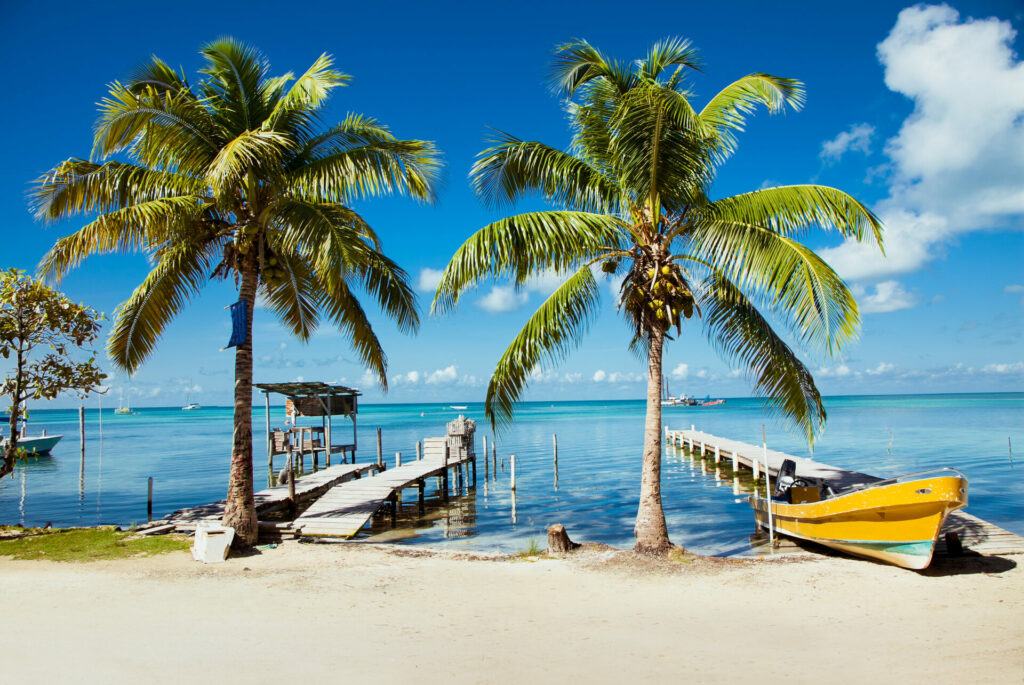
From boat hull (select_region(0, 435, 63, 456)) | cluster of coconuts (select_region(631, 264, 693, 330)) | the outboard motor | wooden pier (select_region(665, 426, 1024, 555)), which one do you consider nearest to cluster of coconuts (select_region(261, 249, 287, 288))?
cluster of coconuts (select_region(631, 264, 693, 330))

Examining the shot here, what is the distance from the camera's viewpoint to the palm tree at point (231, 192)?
35.2ft

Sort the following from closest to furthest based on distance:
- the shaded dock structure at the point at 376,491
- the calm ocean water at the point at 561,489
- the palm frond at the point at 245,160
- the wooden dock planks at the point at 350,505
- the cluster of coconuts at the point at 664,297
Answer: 1. the palm frond at the point at 245,160
2. the cluster of coconuts at the point at 664,297
3. the wooden dock planks at the point at 350,505
4. the shaded dock structure at the point at 376,491
5. the calm ocean water at the point at 561,489

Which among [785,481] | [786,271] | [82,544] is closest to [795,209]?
[786,271]

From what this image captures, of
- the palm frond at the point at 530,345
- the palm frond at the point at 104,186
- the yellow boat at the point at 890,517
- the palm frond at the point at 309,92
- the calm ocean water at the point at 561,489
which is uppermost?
the palm frond at the point at 309,92

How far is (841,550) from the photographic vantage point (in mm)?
11695

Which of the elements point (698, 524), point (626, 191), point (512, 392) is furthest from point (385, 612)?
point (698, 524)

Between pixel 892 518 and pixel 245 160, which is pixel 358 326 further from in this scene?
pixel 892 518

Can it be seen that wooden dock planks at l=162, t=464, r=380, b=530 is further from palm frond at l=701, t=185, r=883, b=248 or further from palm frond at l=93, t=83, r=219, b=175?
palm frond at l=701, t=185, r=883, b=248

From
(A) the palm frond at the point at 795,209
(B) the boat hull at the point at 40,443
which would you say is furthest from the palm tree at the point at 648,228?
(B) the boat hull at the point at 40,443

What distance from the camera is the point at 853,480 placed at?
17.3 meters

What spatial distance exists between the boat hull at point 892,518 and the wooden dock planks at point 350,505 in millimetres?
9266

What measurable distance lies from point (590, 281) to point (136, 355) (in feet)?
29.3

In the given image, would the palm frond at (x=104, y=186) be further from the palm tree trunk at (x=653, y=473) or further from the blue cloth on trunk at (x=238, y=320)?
the palm tree trunk at (x=653, y=473)

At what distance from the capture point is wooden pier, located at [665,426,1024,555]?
10805 millimetres
